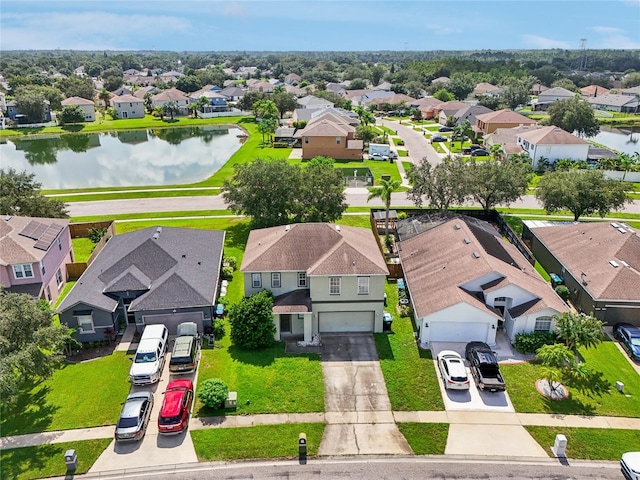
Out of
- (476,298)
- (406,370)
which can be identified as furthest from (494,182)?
(406,370)

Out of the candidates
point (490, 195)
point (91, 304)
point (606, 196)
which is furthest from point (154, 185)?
point (606, 196)

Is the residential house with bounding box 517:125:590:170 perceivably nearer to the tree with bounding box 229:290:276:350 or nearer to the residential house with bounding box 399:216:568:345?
the residential house with bounding box 399:216:568:345

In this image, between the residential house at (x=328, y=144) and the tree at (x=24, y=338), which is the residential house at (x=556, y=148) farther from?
the tree at (x=24, y=338)

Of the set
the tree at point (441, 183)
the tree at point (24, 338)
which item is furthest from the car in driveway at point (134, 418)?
the tree at point (441, 183)

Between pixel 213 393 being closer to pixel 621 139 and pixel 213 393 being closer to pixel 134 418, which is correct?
pixel 134 418

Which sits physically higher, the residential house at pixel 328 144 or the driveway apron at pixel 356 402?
the residential house at pixel 328 144

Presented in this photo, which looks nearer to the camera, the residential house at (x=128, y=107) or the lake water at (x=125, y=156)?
the lake water at (x=125, y=156)

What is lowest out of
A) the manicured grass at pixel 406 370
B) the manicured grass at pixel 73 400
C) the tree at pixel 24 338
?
the manicured grass at pixel 73 400
